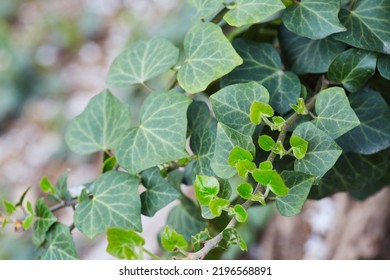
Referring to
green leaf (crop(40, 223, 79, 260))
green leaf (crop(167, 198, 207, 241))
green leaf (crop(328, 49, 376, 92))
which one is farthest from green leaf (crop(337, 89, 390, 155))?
green leaf (crop(40, 223, 79, 260))

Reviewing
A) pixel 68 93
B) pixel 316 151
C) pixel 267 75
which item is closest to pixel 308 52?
pixel 267 75

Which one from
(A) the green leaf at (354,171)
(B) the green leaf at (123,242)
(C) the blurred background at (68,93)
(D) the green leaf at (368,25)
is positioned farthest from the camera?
(C) the blurred background at (68,93)

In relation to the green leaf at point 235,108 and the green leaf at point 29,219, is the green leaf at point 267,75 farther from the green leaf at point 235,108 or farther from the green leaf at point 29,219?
the green leaf at point 29,219

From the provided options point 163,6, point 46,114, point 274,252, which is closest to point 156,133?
point 274,252

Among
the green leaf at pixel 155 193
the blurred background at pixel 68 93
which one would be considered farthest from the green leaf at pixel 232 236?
the blurred background at pixel 68 93

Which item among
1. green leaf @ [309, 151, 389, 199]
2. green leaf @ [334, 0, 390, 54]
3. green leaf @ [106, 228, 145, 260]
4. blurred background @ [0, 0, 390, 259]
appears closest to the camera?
green leaf @ [106, 228, 145, 260]

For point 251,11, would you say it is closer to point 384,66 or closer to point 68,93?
point 384,66

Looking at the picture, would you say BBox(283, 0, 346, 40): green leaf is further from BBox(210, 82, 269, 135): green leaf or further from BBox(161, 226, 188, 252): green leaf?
BBox(161, 226, 188, 252): green leaf
